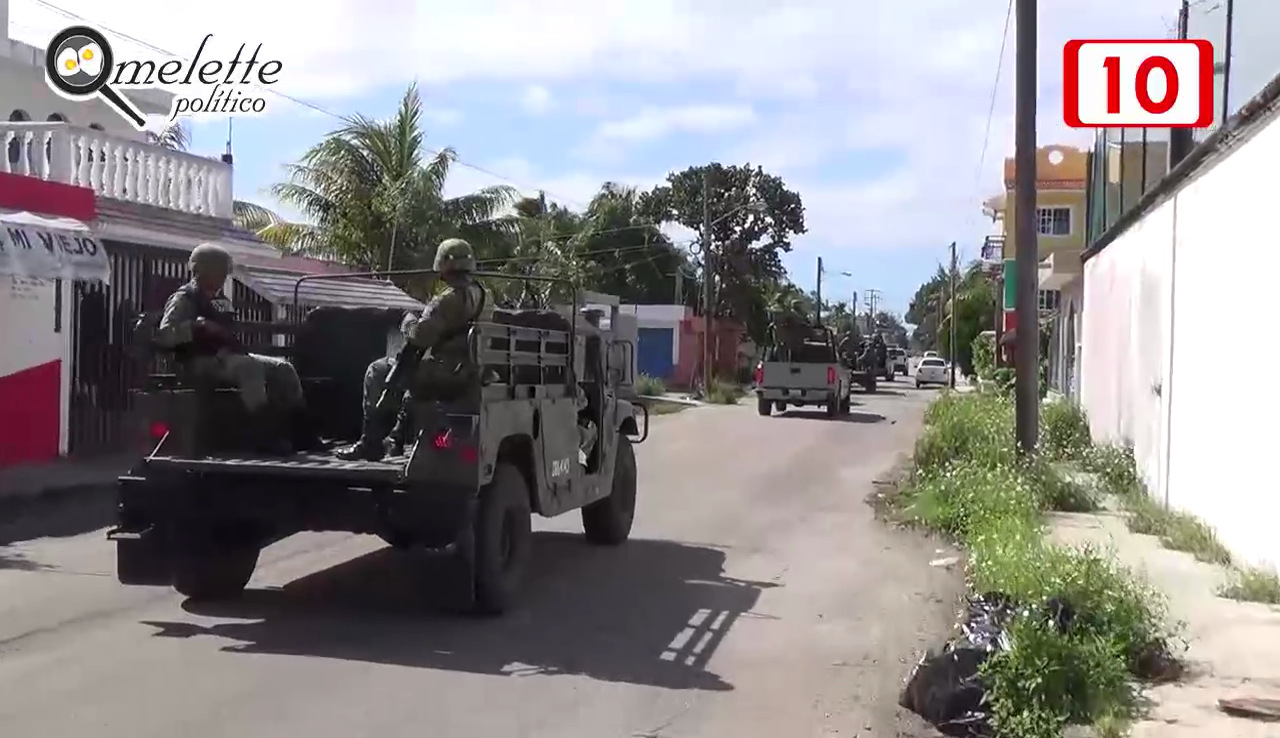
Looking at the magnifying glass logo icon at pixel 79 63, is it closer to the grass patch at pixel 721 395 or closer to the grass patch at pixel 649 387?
the grass patch at pixel 649 387

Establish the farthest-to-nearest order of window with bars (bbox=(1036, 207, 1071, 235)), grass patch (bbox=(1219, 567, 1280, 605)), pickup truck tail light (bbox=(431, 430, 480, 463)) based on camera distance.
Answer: window with bars (bbox=(1036, 207, 1071, 235)), grass patch (bbox=(1219, 567, 1280, 605)), pickup truck tail light (bbox=(431, 430, 480, 463))

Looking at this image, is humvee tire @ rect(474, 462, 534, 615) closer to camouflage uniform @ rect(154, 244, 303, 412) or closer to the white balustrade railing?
camouflage uniform @ rect(154, 244, 303, 412)

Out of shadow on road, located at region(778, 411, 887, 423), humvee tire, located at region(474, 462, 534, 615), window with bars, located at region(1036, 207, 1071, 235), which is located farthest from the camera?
window with bars, located at region(1036, 207, 1071, 235)

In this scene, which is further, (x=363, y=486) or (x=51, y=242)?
(x=51, y=242)

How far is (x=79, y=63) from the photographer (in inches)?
904

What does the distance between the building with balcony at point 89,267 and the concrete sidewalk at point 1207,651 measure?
8397mm

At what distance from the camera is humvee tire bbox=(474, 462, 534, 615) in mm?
8531

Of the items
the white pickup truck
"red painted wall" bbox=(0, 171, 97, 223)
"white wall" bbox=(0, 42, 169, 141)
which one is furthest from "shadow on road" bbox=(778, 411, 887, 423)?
"red painted wall" bbox=(0, 171, 97, 223)

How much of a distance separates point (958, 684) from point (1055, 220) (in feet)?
161

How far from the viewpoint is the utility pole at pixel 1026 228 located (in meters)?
14.7

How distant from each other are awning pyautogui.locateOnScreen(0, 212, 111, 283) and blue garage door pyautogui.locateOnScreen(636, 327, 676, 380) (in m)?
37.3

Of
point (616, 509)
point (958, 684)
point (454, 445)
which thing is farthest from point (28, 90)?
point (958, 684)

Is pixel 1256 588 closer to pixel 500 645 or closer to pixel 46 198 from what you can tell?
pixel 500 645

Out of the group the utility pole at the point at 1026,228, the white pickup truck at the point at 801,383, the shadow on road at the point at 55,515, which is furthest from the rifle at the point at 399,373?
the white pickup truck at the point at 801,383
